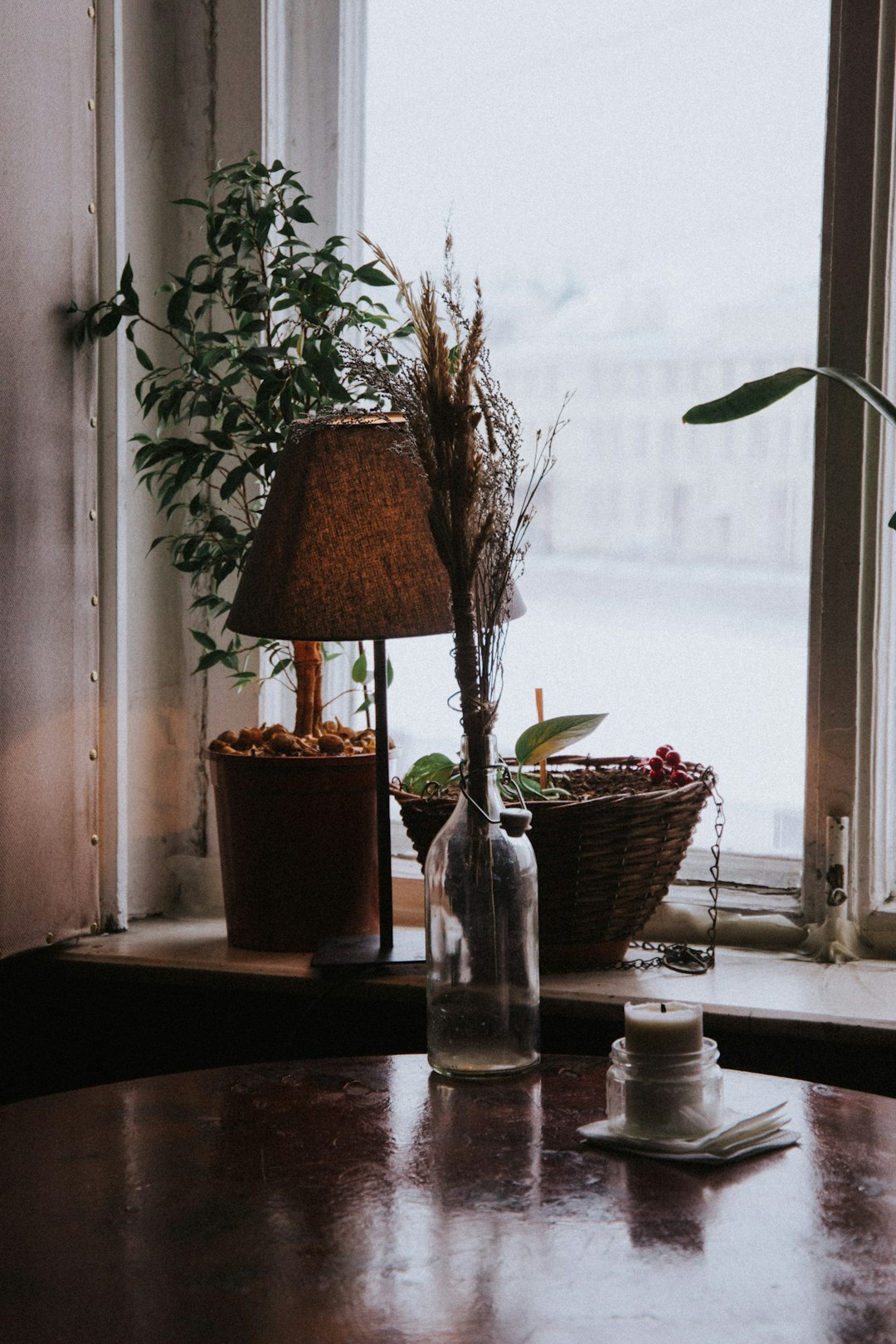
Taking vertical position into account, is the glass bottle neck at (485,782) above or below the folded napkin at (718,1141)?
above

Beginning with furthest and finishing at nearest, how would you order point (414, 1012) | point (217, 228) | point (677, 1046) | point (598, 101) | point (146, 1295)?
point (598, 101) < point (217, 228) < point (414, 1012) < point (677, 1046) < point (146, 1295)

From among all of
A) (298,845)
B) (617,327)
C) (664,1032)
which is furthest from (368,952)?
(617,327)

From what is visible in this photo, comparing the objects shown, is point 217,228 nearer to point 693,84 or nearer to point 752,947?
point 693,84

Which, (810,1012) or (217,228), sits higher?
(217,228)

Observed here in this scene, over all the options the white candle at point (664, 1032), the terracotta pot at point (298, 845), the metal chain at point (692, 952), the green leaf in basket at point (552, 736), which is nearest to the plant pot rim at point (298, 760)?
the terracotta pot at point (298, 845)

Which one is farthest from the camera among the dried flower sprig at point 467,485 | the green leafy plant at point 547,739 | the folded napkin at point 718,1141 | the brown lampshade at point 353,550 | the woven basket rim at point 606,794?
the green leafy plant at point 547,739

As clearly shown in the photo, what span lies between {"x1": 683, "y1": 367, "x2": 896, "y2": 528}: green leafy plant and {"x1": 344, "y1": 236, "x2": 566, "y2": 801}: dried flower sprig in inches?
9.2

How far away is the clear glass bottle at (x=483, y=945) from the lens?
1327 mm

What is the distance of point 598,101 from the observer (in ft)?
6.82

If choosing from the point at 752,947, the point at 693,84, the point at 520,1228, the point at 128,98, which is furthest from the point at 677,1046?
the point at 128,98

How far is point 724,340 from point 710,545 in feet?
1.02

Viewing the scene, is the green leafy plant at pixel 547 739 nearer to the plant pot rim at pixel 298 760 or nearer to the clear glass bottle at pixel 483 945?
the plant pot rim at pixel 298 760

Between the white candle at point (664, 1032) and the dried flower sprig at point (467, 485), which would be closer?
the white candle at point (664, 1032)

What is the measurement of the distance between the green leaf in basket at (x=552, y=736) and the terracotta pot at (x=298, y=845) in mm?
231
